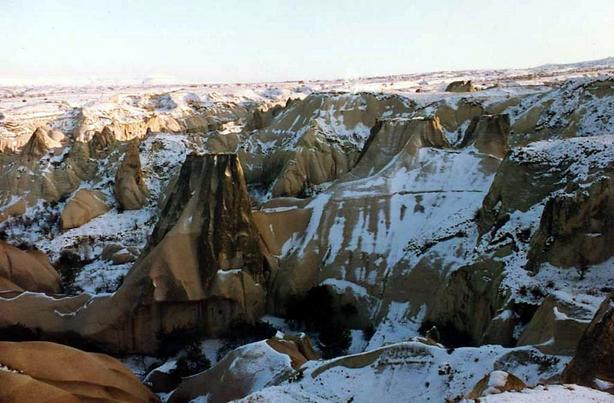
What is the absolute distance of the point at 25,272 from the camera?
34.8 m

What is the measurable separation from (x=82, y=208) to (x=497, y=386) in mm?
46543

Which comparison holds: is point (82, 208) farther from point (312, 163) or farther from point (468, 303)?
point (468, 303)

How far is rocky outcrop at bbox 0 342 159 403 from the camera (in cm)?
1712

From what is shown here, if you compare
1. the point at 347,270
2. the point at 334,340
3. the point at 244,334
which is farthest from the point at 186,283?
the point at 347,270

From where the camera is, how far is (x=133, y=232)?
160ft

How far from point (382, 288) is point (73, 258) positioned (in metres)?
24.0

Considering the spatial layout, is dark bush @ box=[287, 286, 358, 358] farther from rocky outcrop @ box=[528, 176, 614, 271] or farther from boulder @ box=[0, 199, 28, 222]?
boulder @ box=[0, 199, 28, 222]

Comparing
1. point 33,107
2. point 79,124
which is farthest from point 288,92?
point 79,124

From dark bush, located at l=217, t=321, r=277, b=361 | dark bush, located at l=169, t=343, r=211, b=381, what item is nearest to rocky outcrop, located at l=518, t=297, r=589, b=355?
dark bush, located at l=217, t=321, r=277, b=361

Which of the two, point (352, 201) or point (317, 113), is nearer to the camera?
point (352, 201)

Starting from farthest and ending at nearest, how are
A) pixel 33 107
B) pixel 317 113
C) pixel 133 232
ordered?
pixel 33 107
pixel 317 113
pixel 133 232

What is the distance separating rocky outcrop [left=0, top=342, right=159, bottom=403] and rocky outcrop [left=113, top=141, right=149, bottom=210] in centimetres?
3386

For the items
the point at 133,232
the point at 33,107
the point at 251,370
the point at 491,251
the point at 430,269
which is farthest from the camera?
the point at 33,107

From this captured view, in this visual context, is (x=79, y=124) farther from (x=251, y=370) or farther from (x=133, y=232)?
(x=251, y=370)
